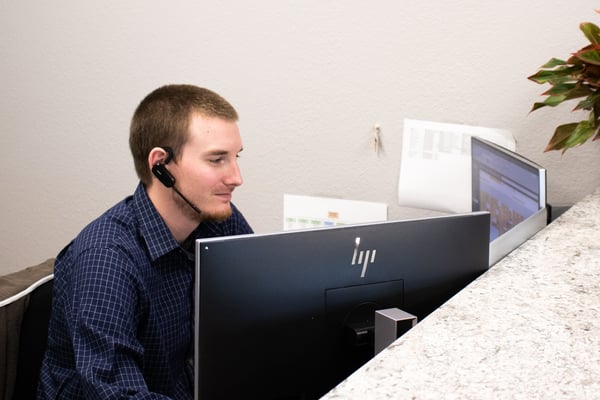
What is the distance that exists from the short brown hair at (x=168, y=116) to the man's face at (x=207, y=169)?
2cm

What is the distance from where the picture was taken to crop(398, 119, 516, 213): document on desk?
2.23 m

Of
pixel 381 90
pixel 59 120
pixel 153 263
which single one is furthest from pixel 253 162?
pixel 153 263

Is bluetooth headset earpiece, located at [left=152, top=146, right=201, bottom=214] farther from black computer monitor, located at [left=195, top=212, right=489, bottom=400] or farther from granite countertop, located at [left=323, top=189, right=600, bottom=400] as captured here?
granite countertop, located at [left=323, top=189, right=600, bottom=400]

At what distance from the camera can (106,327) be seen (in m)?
1.26

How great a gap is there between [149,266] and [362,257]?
0.49 m

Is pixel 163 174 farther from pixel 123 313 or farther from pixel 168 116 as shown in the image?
pixel 123 313

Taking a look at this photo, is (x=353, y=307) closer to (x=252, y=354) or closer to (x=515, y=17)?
(x=252, y=354)

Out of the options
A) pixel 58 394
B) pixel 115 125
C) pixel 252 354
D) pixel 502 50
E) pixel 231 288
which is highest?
pixel 502 50

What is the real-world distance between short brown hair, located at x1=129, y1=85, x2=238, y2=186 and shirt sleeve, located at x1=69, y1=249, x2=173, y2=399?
0.29 metres

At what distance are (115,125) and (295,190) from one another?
0.74 metres

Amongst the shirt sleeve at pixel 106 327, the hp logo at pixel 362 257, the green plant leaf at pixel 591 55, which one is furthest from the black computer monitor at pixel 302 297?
the green plant leaf at pixel 591 55

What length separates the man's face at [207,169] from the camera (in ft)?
4.97

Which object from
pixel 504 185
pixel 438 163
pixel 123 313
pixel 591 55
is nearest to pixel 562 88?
pixel 591 55

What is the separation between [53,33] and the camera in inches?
108
